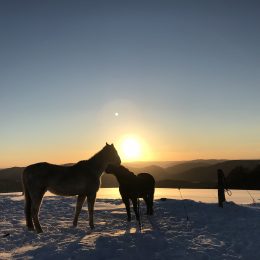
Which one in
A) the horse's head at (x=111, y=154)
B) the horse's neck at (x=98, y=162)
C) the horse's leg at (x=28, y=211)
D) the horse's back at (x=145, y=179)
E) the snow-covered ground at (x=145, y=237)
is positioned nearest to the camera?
the snow-covered ground at (x=145, y=237)

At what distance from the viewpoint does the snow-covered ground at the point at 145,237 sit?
8352 mm

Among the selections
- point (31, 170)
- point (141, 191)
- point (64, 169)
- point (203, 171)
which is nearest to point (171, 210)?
point (141, 191)

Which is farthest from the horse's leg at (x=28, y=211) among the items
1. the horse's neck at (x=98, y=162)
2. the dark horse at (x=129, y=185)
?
the dark horse at (x=129, y=185)

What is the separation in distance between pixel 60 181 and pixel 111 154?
7.79 ft

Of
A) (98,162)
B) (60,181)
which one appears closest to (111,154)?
(98,162)

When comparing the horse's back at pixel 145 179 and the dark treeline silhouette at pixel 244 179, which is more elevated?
the horse's back at pixel 145 179

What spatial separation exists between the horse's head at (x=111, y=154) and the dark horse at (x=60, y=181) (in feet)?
0.13

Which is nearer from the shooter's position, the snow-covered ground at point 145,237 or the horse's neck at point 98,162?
the snow-covered ground at point 145,237

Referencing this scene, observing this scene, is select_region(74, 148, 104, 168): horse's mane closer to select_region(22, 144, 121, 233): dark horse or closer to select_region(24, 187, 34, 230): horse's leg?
select_region(22, 144, 121, 233): dark horse

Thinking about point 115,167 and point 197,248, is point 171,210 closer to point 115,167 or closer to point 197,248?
point 115,167

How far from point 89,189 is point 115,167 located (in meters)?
2.48

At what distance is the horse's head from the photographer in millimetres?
13086

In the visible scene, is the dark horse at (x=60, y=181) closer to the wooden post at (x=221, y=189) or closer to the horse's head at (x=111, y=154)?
the horse's head at (x=111, y=154)

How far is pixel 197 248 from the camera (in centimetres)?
902
